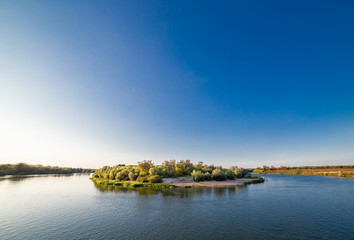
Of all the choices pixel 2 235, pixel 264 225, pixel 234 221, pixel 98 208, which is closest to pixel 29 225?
pixel 2 235

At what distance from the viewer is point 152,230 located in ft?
76.4

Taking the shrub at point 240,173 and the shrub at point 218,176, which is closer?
the shrub at point 218,176

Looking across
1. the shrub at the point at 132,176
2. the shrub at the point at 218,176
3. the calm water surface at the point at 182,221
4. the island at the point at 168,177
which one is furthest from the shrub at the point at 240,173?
the calm water surface at the point at 182,221

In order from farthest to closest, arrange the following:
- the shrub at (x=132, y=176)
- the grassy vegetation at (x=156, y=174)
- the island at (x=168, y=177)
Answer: the shrub at (x=132, y=176) < the grassy vegetation at (x=156, y=174) < the island at (x=168, y=177)

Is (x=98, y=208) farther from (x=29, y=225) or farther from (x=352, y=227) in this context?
(x=352, y=227)

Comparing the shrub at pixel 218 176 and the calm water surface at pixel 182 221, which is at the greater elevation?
the shrub at pixel 218 176

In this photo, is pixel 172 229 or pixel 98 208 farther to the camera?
pixel 98 208

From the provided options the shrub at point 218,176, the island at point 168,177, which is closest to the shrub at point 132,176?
the island at point 168,177

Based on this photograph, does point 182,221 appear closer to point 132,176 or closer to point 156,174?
point 156,174

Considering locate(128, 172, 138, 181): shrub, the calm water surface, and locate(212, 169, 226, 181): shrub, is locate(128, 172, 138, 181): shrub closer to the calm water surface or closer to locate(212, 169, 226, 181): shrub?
locate(212, 169, 226, 181): shrub

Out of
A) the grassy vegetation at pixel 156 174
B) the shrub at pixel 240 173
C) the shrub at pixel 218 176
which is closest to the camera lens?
the grassy vegetation at pixel 156 174

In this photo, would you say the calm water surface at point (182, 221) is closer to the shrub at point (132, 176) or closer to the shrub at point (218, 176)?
the shrub at point (132, 176)

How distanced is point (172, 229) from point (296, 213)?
2379 centimetres

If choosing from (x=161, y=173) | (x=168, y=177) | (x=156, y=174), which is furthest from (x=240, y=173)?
(x=156, y=174)
